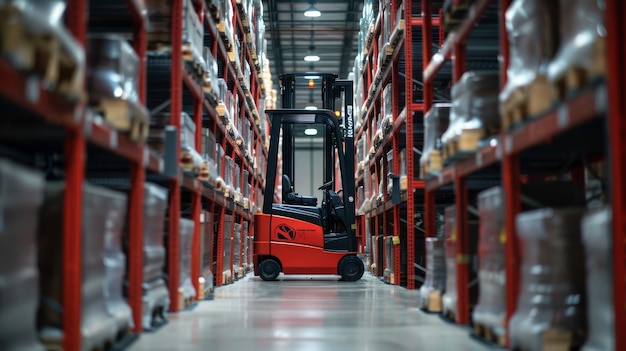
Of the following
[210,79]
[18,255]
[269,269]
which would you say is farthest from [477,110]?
[269,269]

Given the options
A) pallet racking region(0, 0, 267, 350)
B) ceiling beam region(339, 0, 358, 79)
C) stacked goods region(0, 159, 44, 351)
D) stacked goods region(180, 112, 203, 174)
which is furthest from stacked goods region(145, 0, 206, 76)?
ceiling beam region(339, 0, 358, 79)

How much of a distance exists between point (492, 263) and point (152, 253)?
2.40 meters

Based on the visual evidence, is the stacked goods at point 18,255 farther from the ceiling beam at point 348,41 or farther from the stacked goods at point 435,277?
the ceiling beam at point 348,41

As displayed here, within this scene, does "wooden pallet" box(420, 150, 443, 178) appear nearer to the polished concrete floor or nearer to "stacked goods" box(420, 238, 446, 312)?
"stacked goods" box(420, 238, 446, 312)

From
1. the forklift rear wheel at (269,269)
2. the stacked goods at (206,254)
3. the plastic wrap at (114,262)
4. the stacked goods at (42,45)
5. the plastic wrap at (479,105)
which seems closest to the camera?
the stacked goods at (42,45)

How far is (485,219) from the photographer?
4828mm

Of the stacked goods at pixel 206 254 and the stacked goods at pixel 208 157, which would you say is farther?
the stacked goods at pixel 206 254

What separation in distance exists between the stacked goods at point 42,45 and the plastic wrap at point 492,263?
8.60 ft

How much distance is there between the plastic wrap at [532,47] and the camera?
12.2 ft

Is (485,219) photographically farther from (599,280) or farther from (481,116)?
(599,280)

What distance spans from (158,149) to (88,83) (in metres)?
1.70

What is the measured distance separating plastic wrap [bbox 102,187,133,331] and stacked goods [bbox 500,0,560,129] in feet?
7.71

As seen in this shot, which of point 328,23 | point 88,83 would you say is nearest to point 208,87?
point 88,83

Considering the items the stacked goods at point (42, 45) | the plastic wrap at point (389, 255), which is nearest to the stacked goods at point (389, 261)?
the plastic wrap at point (389, 255)
